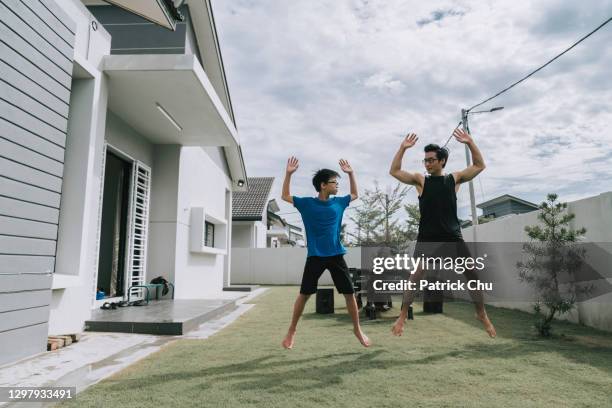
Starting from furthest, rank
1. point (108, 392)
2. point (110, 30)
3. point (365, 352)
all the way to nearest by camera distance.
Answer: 1. point (110, 30)
2. point (365, 352)
3. point (108, 392)

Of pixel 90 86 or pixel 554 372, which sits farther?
pixel 90 86

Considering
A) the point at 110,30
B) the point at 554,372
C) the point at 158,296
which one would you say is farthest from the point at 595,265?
the point at 110,30

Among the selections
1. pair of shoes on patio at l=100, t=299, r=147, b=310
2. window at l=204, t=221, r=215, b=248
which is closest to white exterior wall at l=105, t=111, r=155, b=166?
pair of shoes on patio at l=100, t=299, r=147, b=310

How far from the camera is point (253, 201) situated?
71.9 feet

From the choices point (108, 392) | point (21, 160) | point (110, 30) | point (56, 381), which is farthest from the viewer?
point (110, 30)

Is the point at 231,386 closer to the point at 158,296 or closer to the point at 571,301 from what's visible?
the point at 571,301

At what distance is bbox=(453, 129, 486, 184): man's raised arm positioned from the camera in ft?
12.1

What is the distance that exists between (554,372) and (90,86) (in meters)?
6.31

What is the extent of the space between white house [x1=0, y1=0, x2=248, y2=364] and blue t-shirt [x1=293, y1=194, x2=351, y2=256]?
2.69 m

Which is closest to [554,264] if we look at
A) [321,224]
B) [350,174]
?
[350,174]

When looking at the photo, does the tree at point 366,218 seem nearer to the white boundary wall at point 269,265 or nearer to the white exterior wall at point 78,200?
the white boundary wall at point 269,265

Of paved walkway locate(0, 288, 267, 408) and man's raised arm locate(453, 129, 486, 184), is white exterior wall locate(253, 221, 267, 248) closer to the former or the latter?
paved walkway locate(0, 288, 267, 408)

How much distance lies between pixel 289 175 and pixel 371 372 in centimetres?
194

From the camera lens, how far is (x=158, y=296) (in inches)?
337
